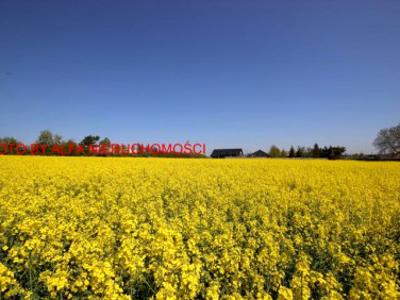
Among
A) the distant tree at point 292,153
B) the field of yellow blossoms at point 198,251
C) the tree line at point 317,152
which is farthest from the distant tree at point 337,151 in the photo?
the field of yellow blossoms at point 198,251

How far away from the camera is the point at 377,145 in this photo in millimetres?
63812

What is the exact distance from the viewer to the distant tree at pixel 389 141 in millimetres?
60594

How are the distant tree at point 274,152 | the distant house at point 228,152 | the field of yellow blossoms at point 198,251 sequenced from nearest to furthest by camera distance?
1. the field of yellow blossoms at point 198,251
2. the distant house at point 228,152
3. the distant tree at point 274,152

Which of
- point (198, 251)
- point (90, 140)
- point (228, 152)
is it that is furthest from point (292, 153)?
point (198, 251)

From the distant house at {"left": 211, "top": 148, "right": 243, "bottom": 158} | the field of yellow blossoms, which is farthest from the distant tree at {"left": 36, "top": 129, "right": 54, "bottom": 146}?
the field of yellow blossoms

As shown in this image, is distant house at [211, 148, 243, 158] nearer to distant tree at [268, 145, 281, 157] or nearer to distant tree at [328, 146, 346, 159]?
distant tree at [268, 145, 281, 157]

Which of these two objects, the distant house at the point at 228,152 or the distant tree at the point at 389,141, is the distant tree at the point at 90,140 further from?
the distant tree at the point at 389,141

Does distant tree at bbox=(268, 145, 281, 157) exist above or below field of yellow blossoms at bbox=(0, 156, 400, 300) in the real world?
above

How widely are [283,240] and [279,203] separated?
353 cm

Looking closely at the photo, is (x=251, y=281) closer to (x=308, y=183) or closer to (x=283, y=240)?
(x=283, y=240)

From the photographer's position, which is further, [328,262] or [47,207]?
[47,207]

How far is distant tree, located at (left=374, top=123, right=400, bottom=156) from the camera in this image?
60.6m

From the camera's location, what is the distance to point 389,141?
203ft

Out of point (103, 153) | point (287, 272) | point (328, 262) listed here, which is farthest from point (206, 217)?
point (103, 153)
